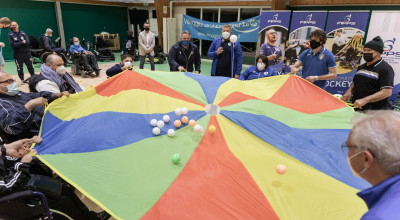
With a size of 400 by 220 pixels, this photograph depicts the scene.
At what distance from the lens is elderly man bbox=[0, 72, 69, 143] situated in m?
2.06

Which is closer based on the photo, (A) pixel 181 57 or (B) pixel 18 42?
(A) pixel 181 57

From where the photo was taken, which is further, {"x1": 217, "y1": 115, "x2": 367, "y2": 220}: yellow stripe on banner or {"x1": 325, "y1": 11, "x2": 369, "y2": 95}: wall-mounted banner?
{"x1": 325, "y1": 11, "x2": 369, "y2": 95}: wall-mounted banner

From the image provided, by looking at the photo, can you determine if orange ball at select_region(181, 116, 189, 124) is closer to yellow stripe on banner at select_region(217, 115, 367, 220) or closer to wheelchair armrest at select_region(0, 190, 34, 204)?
yellow stripe on banner at select_region(217, 115, 367, 220)

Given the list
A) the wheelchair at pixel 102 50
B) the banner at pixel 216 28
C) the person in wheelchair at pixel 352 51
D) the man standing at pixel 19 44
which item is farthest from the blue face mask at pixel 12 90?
the wheelchair at pixel 102 50

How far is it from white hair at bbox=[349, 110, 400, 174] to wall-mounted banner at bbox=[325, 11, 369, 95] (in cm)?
523

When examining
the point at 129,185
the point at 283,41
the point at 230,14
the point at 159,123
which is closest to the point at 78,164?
the point at 129,185

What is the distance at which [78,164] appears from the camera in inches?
67.2

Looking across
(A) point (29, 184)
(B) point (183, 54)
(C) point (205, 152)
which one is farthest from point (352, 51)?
(A) point (29, 184)

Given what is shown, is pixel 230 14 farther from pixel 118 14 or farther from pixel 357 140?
pixel 357 140

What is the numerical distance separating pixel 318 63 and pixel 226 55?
144cm

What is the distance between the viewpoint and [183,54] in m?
4.33

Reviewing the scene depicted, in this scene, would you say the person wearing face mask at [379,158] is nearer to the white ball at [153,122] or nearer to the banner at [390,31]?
the white ball at [153,122]

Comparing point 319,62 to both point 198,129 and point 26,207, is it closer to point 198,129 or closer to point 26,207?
point 198,129

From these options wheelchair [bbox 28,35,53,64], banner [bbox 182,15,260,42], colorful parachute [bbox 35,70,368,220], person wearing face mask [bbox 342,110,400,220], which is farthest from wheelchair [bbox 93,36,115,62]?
person wearing face mask [bbox 342,110,400,220]
